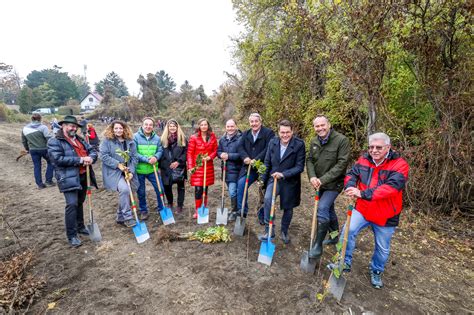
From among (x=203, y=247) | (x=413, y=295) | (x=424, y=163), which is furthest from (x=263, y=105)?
(x=413, y=295)

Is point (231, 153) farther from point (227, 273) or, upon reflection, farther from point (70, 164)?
point (70, 164)

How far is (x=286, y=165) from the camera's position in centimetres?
404

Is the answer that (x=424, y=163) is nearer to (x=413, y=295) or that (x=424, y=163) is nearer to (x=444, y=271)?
(x=444, y=271)

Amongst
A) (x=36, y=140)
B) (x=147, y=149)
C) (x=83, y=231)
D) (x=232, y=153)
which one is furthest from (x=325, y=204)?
(x=36, y=140)

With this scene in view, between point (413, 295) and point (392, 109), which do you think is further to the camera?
point (392, 109)

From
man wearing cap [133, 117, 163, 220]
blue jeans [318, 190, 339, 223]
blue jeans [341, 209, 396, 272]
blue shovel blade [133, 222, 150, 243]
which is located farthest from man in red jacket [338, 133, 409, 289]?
man wearing cap [133, 117, 163, 220]

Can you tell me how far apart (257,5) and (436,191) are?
9.40m

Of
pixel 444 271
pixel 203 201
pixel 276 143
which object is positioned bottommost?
pixel 444 271

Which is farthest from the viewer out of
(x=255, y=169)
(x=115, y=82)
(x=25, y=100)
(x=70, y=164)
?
(x=115, y=82)

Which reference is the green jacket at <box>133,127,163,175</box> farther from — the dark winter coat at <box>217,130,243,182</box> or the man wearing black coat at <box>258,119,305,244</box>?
the man wearing black coat at <box>258,119,305,244</box>

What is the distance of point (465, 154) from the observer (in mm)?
4887

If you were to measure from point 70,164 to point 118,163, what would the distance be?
0.72 meters

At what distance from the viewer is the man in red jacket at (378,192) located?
2.96 m

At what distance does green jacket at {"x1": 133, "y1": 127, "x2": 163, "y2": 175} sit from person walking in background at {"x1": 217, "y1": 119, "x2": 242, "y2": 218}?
4.00 ft
